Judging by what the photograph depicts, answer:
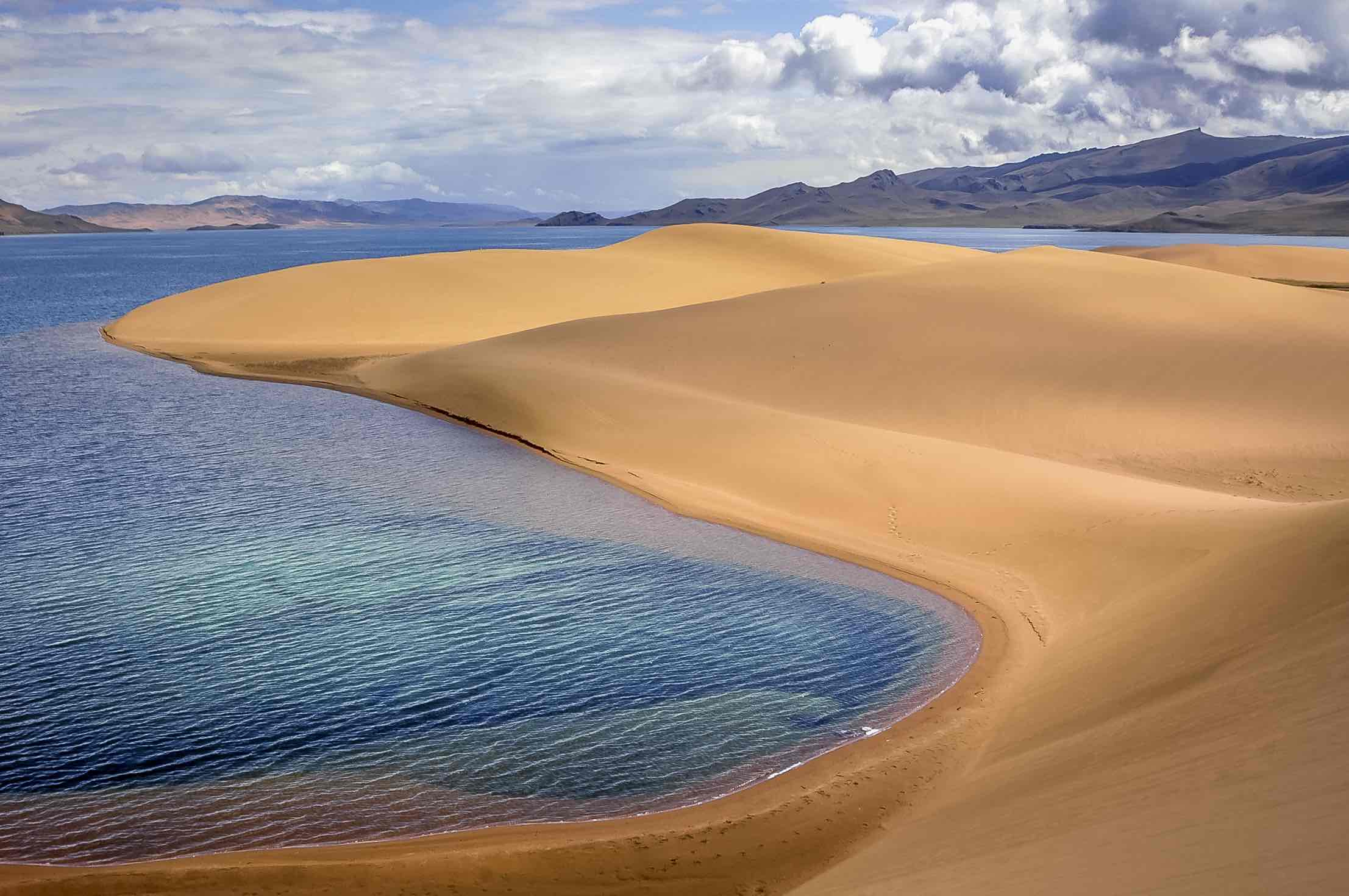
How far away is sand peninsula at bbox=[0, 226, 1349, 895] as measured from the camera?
6215 mm

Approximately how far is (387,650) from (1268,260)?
64454mm

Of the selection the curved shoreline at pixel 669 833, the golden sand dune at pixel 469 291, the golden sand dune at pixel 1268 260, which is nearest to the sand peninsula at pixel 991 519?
the curved shoreline at pixel 669 833

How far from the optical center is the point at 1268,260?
62250 mm

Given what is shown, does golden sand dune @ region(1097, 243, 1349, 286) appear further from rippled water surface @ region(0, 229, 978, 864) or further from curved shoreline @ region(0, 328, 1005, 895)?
curved shoreline @ region(0, 328, 1005, 895)

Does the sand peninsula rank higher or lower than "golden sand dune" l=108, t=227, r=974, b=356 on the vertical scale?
lower

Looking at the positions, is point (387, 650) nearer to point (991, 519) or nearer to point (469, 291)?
point (991, 519)

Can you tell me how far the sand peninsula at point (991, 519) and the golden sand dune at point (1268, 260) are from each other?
27.6 m

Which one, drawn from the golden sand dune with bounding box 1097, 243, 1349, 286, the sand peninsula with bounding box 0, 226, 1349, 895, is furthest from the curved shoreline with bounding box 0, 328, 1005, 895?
the golden sand dune with bounding box 1097, 243, 1349, 286

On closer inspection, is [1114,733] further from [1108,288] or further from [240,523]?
[1108,288]

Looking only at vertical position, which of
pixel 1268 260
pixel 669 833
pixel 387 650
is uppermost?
pixel 1268 260

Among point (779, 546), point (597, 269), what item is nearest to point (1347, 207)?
point (597, 269)

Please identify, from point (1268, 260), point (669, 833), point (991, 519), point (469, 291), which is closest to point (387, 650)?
point (669, 833)

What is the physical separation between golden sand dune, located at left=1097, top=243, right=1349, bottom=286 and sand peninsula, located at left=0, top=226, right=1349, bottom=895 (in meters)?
27.6

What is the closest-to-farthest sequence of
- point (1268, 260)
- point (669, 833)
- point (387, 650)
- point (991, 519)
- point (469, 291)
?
point (669, 833) < point (387, 650) < point (991, 519) < point (469, 291) < point (1268, 260)
